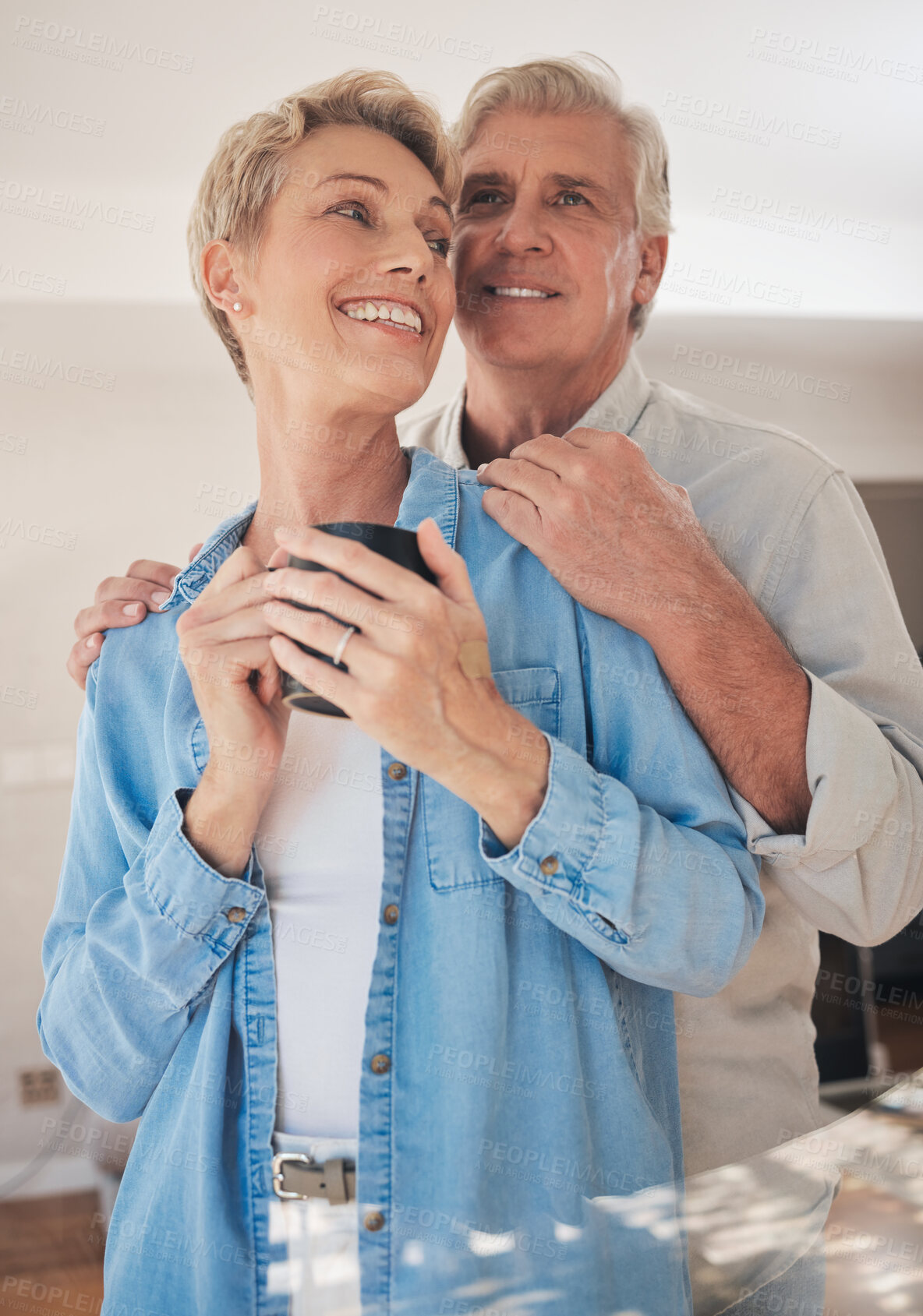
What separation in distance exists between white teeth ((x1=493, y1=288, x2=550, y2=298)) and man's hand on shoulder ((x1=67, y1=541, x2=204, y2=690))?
0.57m

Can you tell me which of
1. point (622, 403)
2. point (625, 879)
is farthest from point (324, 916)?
point (622, 403)

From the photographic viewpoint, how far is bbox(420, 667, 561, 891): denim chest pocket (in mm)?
847

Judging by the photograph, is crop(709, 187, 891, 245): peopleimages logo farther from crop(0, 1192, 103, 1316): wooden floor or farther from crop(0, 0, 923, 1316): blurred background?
crop(0, 1192, 103, 1316): wooden floor

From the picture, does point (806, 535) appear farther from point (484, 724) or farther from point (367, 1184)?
point (367, 1184)

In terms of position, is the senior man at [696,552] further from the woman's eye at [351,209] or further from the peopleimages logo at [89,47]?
the peopleimages logo at [89,47]

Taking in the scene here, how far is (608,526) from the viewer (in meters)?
0.93

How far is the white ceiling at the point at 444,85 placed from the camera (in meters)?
1.82

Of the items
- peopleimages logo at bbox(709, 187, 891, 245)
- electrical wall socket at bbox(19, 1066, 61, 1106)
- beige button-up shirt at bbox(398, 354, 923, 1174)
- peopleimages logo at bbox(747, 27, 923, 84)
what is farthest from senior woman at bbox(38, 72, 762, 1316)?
electrical wall socket at bbox(19, 1066, 61, 1106)

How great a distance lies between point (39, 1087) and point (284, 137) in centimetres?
301

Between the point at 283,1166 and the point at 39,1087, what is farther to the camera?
the point at 39,1087

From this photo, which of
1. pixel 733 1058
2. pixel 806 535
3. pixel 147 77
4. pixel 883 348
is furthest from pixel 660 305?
pixel 733 1058

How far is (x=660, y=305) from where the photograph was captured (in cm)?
353

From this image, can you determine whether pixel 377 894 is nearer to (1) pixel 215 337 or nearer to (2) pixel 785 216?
(2) pixel 785 216

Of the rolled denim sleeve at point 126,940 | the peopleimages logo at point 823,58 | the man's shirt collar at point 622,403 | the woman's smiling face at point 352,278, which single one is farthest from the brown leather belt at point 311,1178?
the peopleimages logo at point 823,58
